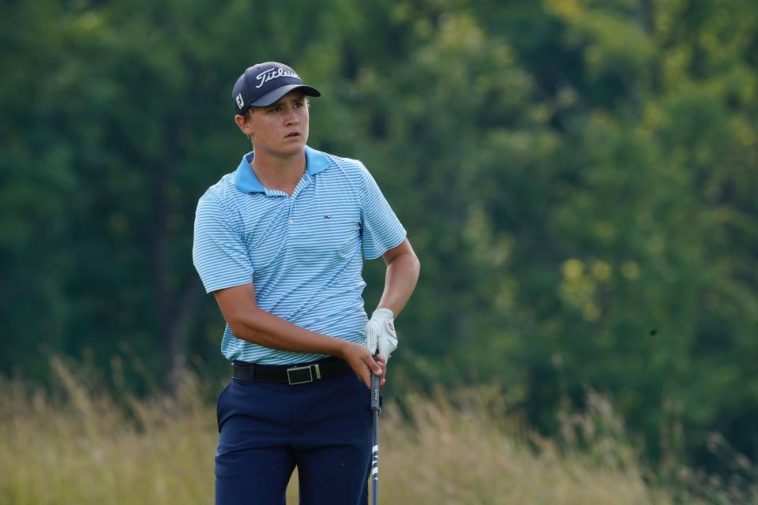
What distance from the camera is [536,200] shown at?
119 ft

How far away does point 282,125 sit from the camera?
4.75 m

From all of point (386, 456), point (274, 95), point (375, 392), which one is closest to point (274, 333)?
point (375, 392)

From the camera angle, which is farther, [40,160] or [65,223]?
[65,223]

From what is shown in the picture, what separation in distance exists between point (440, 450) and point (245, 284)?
3.01 metres

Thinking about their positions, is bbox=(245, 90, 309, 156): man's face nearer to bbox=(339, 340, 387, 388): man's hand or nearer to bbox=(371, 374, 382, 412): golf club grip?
bbox=(339, 340, 387, 388): man's hand

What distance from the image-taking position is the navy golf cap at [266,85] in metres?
4.73

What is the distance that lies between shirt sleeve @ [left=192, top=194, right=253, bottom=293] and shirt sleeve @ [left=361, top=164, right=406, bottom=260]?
0.40 meters

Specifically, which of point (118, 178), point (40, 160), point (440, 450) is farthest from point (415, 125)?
point (440, 450)

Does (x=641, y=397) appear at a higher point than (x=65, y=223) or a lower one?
lower

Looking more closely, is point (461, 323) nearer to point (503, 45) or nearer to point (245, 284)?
point (503, 45)

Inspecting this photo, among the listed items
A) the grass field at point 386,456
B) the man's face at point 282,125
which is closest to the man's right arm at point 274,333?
the man's face at point 282,125

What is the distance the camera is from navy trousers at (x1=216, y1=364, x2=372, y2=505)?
15.6 ft

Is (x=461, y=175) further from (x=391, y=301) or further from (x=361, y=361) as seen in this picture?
(x=361, y=361)

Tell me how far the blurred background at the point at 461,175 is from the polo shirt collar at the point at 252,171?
2094cm
